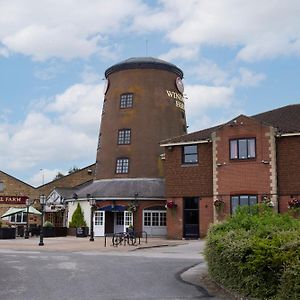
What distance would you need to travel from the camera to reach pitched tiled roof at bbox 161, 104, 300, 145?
3334cm

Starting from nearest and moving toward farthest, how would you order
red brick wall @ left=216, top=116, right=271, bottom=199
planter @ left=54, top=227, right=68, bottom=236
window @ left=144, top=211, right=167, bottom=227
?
red brick wall @ left=216, top=116, right=271, bottom=199
window @ left=144, top=211, right=167, bottom=227
planter @ left=54, top=227, right=68, bottom=236

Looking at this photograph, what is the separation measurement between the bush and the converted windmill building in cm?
2761

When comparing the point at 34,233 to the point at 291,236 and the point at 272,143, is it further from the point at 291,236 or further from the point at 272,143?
the point at 291,236

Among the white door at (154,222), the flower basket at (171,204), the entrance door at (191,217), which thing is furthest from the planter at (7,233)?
the entrance door at (191,217)

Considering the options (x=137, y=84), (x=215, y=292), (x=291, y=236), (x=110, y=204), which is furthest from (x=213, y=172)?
(x=291, y=236)

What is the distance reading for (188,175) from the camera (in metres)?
35.3

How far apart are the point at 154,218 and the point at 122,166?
19.0ft

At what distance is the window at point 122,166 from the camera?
43125 mm

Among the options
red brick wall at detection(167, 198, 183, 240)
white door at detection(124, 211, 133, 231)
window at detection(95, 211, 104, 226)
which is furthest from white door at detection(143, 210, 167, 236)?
red brick wall at detection(167, 198, 183, 240)

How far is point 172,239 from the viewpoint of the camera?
35344 mm

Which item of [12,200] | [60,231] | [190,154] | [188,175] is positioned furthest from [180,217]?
[12,200]

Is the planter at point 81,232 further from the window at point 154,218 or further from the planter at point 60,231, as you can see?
the window at point 154,218

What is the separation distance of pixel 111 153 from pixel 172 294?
3303 centimetres

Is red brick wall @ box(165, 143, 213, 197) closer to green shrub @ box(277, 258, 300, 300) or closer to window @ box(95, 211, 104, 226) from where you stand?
window @ box(95, 211, 104, 226)
